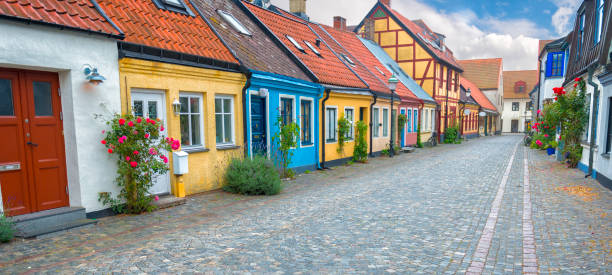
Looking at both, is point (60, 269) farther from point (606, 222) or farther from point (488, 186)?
point (488, 186)

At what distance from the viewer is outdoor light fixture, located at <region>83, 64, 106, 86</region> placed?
5629 millimetres

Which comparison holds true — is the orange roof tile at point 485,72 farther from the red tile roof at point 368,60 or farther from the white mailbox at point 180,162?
the white mailbox at point 180,162

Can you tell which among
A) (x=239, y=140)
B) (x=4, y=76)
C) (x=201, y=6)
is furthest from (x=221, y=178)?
(x=201, y=6)

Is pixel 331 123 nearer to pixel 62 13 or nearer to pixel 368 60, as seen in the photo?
pixel 368 60

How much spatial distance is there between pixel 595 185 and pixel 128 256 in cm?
1029

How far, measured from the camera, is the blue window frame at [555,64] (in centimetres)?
1943

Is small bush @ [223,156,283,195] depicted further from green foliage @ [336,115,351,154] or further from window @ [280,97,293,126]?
green foliage @ [336,115,351,154]

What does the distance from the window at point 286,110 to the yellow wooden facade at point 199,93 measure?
76.0 inches

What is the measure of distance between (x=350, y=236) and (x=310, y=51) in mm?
9972

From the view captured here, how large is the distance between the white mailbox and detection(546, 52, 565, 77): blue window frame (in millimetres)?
19842

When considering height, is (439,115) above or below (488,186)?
above

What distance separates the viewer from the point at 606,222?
5.86m

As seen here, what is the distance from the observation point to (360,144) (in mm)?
14414

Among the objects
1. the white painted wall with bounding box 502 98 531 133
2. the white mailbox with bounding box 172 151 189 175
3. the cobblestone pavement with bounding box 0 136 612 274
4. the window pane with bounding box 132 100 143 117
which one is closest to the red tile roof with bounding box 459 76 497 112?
the white painted wall with bounding box 502 98 531 133
